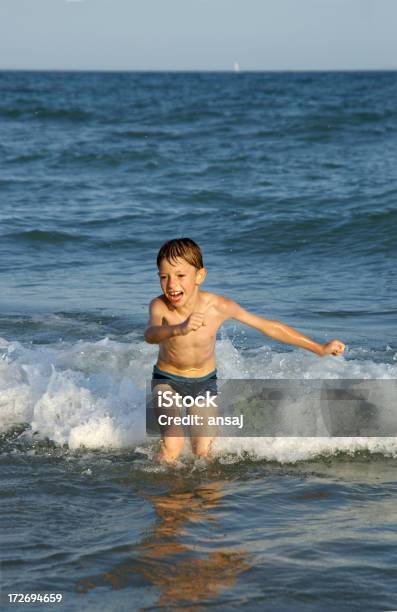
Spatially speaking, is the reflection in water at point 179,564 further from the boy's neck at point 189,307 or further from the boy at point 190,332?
the boy's neck at point 189,307

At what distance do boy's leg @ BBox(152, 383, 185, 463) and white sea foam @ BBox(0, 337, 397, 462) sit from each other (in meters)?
0.33

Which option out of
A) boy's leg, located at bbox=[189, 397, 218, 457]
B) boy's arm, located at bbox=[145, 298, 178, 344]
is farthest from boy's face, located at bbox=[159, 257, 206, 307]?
boy's leg, located at bbox=[189, 397, 218, 457]

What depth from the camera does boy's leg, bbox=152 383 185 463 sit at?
4.76m

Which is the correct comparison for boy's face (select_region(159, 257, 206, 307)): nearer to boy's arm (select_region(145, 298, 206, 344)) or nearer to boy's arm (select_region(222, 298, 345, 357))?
boy's arm (select_region(145, 298, 206, 344))

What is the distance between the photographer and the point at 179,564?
3684 millimetres

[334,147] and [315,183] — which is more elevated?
[334,147]

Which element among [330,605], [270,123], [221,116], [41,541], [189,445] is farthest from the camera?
[221,116]

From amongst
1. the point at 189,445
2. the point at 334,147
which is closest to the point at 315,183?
the point at 334,147

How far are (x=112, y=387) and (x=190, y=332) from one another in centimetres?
174

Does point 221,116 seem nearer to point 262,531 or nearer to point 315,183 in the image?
point 315,183

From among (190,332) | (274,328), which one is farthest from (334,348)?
(190,332)

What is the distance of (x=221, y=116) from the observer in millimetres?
28062

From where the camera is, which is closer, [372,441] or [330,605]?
[330,605]

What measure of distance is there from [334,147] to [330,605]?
18153 millimetres
